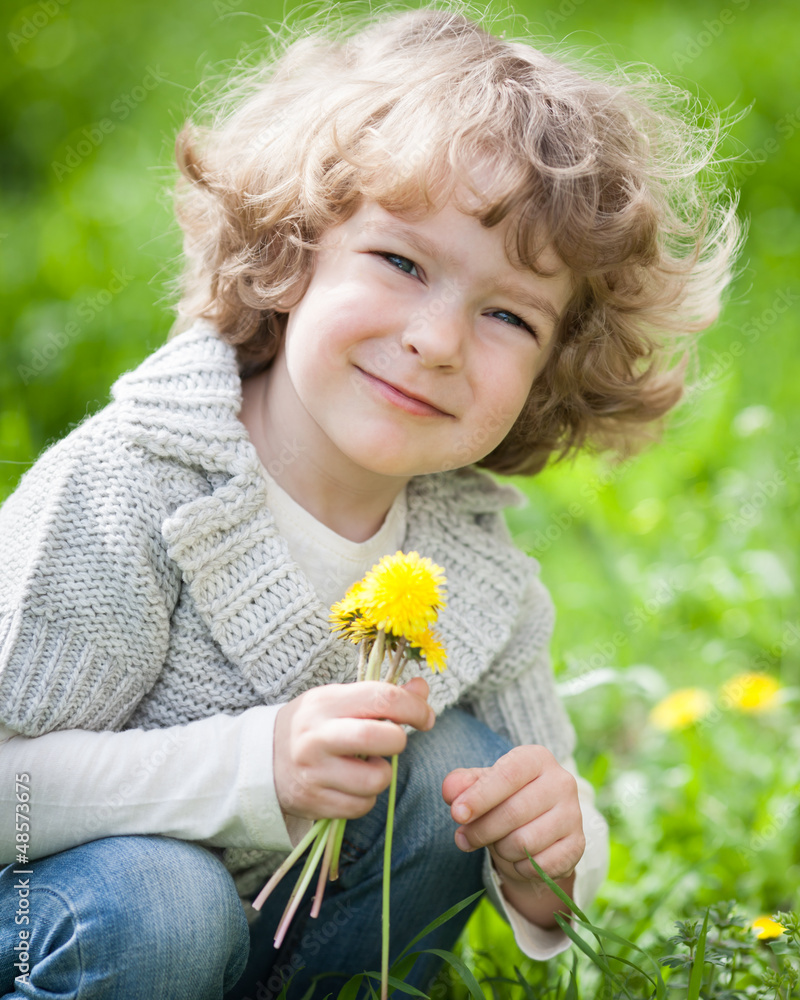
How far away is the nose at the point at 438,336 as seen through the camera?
115 cm

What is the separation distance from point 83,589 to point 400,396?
44 centimetres

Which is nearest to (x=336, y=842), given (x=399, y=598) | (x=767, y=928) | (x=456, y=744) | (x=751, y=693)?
(x=399, y=598)

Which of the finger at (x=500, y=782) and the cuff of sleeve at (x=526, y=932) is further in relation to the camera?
the cuff of sleeve at (x=526, y=932)

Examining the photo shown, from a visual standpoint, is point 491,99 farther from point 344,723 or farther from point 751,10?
point 751,10

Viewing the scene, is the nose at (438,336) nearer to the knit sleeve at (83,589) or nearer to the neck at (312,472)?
the neck at (312,472)

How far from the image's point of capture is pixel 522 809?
1.13 metres

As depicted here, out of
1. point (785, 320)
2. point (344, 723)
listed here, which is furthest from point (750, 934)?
point (785, 320)

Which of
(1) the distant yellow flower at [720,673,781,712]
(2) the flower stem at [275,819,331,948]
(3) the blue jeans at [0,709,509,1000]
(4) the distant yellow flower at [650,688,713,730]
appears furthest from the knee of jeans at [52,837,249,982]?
(1) the distant yellow flower at [720,673,781,712]

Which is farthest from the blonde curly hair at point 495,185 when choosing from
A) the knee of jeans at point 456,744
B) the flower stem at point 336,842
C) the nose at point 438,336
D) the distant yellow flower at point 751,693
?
the flower stem at point 336,842

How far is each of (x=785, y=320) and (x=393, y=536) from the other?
2091mm

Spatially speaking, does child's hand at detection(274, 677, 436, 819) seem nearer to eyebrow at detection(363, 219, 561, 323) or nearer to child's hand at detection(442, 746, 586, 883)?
child's hand at detection(442, 746, 586, 883)

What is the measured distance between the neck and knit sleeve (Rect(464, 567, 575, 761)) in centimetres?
28

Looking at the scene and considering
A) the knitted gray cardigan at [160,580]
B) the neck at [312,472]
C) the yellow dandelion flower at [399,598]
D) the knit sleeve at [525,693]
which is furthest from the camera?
the knit sleeve at [525,693]

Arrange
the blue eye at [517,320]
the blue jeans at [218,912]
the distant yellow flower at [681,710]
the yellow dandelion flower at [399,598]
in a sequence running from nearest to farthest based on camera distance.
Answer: the yellow dandelion flower at [399,598] → the blue jeans at [218,912] → the blue eye at [517,320] → the distant yellow flower at [681,710]
